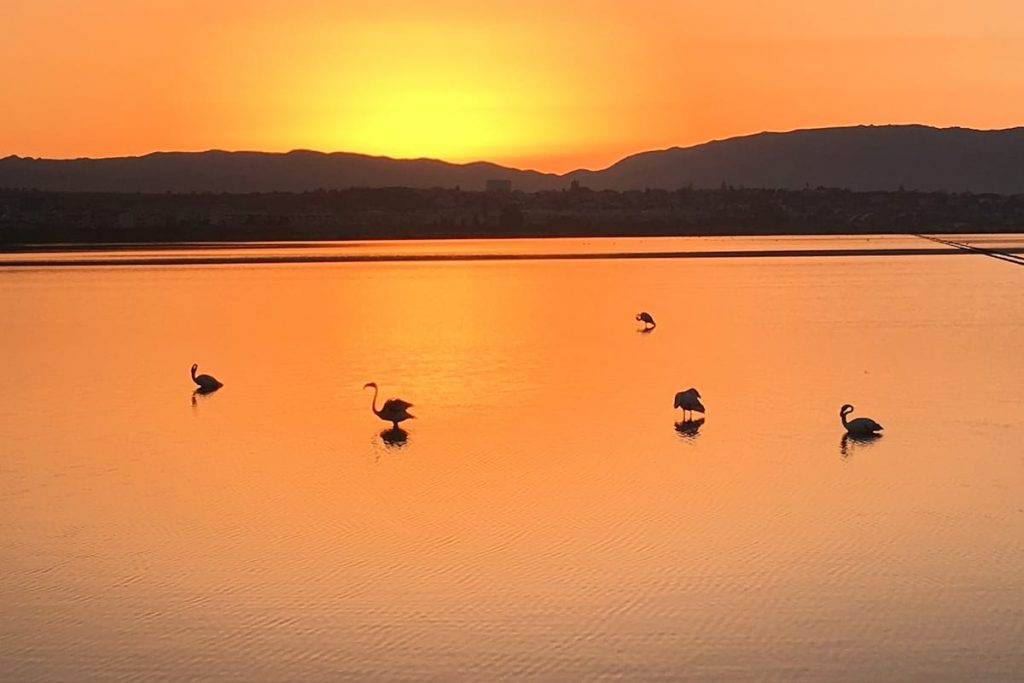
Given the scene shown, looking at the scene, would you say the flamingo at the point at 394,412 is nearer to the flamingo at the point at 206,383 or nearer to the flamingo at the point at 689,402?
the flamingo at the point at 689,402

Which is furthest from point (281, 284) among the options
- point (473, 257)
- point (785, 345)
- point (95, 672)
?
point (95, 672)

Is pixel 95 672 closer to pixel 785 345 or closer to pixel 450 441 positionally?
pixel 450 441

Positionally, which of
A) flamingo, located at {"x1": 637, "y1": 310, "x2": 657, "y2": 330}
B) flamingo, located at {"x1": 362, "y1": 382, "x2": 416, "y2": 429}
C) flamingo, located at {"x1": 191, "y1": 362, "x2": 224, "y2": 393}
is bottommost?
flamingo, located at {"x1": 637, "y1": 310, "x2": 657, "y2": 330}

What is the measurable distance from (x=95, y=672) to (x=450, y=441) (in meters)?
5.82

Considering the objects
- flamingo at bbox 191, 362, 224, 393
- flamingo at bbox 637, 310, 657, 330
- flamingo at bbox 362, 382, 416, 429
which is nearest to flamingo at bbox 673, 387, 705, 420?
flamingo at bbox 362, 382, 416, 429

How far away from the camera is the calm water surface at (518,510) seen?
670 centimetres

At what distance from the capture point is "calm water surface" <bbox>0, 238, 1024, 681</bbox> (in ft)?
22.0

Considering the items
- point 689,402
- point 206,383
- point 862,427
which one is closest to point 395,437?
point 689,402

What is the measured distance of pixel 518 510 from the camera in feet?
30.7

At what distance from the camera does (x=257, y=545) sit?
866 centimetres

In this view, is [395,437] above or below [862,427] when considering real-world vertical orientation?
below

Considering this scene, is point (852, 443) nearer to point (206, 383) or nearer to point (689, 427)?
point (689, 427)

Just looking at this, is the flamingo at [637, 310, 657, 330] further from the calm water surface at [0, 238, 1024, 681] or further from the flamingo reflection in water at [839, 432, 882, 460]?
the flamingo reflection in water at [839, 432, 882, 460]

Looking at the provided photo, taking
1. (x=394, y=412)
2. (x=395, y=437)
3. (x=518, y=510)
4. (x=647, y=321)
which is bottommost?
(x=647, y=321)
